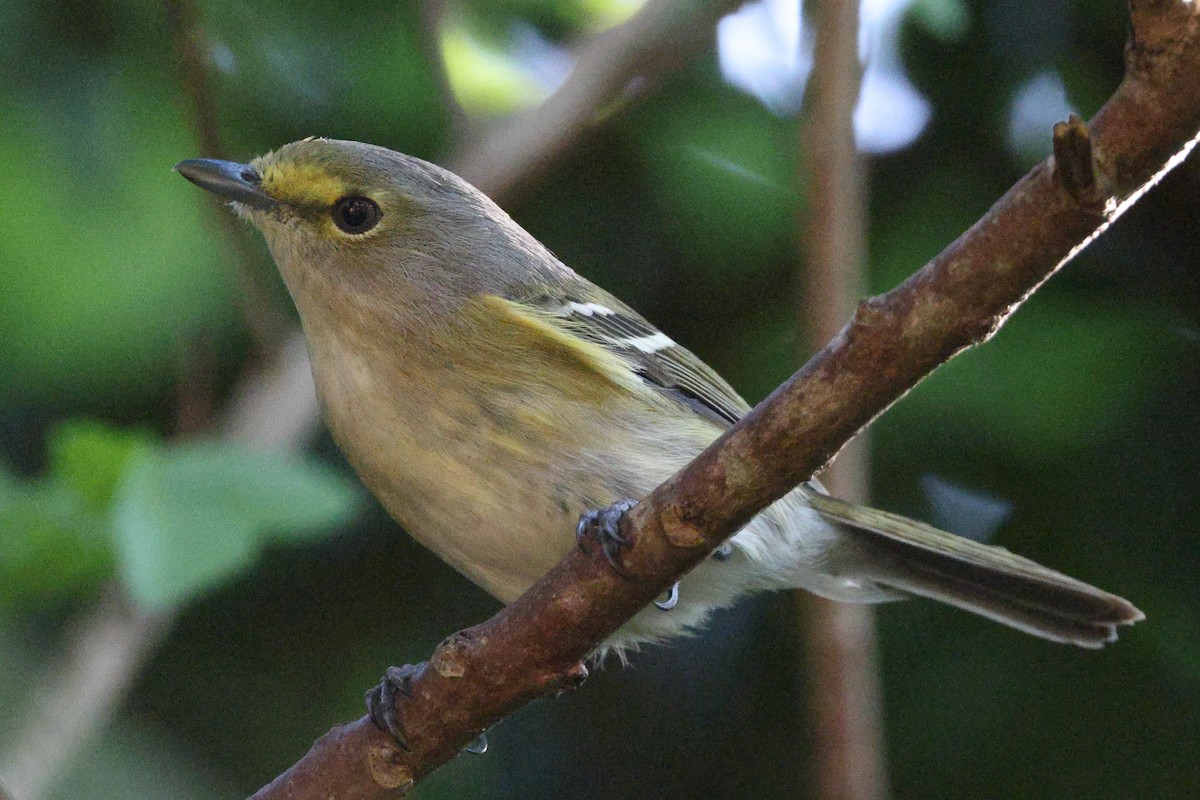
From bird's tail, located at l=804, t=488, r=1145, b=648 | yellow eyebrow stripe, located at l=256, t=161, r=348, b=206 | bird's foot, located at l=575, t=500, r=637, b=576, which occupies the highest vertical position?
yellow eyebrow stripe, located at l=256, t=161, r=348, b=206

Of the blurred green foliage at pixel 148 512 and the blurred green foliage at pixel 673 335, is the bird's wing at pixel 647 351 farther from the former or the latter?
the blurred green foliage at pixel 148 512

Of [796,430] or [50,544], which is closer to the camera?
[796,430]

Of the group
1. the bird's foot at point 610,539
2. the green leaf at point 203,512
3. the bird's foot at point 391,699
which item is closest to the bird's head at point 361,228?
the green leaf at point 203,512

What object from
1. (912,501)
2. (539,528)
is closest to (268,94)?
(539,528)

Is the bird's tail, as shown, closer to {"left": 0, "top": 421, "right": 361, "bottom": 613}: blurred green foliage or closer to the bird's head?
the bird's head

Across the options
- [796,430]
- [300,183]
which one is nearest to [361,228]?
[300,183]

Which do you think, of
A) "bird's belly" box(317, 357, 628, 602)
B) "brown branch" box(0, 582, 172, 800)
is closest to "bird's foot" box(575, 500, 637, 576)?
"bird's belly" box(317, 357, 628, 602)

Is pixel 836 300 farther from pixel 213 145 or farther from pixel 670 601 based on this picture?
pixel 213 145
